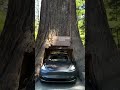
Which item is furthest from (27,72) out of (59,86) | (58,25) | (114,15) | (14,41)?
(58,25)

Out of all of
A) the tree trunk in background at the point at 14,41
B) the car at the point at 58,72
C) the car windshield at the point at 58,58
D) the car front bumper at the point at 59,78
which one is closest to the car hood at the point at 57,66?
the car at the point at 58,72

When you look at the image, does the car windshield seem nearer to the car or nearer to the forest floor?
the car

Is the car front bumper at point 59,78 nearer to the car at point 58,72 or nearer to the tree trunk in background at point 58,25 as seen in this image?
the car at point 58,72

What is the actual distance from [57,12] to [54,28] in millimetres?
A: 478

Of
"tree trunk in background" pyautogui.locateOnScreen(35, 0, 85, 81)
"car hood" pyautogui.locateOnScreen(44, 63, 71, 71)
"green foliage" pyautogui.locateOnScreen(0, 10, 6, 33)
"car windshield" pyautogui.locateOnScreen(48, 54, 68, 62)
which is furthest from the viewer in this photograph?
"tree trunk in background" pyautogui.locateOnScreen(35, 0, 85, 81)

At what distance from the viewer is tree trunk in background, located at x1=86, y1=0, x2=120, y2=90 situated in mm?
3033

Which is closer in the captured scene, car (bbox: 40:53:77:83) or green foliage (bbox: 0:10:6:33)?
green foliage (bbox: 0:10:6:33)

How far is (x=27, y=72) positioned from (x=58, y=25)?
489cm

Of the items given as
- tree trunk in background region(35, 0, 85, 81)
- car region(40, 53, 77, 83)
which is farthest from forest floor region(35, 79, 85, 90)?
tree trunk in background region(35, 0, 85, 81)

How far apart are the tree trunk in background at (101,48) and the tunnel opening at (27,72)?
25.9 inches

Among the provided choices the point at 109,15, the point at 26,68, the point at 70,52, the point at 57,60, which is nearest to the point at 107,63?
the point at 109,15

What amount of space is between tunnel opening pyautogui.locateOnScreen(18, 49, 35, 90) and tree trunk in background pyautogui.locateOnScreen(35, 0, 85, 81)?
4.09 meters

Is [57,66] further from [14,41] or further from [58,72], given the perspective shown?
[14,41]

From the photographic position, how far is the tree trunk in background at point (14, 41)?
2.91 m
